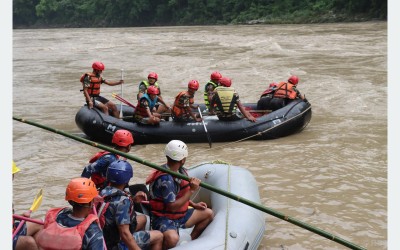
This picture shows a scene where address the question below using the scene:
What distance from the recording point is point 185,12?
51.0 metres

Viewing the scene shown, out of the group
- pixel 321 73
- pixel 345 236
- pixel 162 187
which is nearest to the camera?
pixel 162 187

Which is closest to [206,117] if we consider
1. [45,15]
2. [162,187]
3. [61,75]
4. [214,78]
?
[214,78]

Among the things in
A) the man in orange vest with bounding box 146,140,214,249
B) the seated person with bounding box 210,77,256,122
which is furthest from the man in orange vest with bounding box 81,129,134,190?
the seated person with bounding box 210,77,256,122

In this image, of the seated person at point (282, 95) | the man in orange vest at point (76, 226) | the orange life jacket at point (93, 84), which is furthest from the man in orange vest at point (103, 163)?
the seated person at point (282, 95)

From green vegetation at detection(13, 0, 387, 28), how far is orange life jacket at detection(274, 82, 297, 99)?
2740cm

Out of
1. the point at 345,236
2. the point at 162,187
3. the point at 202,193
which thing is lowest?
the point at 345,236

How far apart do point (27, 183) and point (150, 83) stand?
2.94m

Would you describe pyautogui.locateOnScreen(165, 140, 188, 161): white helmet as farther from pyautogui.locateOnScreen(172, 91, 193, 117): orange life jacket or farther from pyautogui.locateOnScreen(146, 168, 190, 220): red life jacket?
pyautogui.locateOnScreen(172, 91, 193, 117): orange life jacket

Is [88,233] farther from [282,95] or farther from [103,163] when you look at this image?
[282,95]

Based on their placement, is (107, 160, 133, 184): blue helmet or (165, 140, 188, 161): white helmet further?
(165, 140, 188, 161): white helmet

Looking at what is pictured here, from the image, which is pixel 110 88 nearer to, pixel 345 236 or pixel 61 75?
pixel 61 75

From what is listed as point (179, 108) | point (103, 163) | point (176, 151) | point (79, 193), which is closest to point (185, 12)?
point (179, 108)

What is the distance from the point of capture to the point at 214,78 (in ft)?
28.0

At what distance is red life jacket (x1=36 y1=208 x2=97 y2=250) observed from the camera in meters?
2.88
